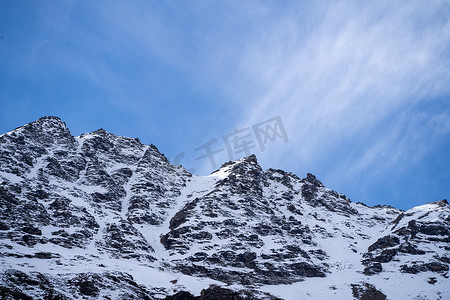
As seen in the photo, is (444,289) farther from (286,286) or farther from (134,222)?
(134,222)

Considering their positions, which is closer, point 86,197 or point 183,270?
point 183,270

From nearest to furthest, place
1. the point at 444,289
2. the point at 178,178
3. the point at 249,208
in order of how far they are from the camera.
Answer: the point at 444,289 → the point at 249,208 → the point at 178,178

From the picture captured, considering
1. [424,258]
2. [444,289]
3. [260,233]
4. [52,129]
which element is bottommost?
[444,289]

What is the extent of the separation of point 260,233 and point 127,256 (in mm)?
43755

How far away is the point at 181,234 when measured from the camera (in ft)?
377

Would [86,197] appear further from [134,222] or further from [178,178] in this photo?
[178,178]

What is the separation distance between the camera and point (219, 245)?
110 m

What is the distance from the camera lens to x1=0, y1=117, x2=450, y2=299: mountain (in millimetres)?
72875

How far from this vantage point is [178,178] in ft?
568

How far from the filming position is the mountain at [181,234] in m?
72.9

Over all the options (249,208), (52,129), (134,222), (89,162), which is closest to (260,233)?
(249,208)

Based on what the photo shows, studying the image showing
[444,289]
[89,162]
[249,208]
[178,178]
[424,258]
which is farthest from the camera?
[178,178]

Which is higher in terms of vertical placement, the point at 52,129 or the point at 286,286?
the point at 52,129

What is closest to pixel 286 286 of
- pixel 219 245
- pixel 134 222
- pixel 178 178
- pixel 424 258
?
pixel 219 245
